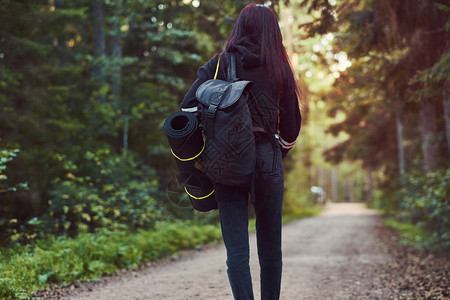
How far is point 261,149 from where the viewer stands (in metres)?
2.64

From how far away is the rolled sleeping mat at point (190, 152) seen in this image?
2533 mm

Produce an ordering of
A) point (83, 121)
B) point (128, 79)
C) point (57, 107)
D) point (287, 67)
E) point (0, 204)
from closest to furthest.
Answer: point (287, 67)
point (0, 204)
point (57, 107)
point (83, 121)
point (128, 79)

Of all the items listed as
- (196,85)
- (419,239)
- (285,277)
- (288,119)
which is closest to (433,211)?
(419,239)

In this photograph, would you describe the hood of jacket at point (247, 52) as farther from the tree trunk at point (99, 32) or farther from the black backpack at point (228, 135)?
the tree trunk at point (99, 32)

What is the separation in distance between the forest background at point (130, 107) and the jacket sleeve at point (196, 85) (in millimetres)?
647

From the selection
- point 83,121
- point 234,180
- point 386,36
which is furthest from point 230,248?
point 83,121

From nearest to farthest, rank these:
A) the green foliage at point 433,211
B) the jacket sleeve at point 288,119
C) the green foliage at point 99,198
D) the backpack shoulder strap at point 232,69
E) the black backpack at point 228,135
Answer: the black backpack at point 228,135
the backpack shoulder strap at point 232,69
the jacket sleeve at point 288,119
the green foliage at point 433,211
the green foliage at point 99,198

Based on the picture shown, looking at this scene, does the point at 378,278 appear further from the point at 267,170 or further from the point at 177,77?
the point at 177,77

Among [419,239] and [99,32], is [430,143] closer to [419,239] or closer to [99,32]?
[419,239]

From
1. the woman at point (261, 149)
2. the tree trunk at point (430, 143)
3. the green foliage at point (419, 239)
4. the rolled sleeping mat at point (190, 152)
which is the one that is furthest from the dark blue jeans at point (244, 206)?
the tree trunk at point (430, 143)

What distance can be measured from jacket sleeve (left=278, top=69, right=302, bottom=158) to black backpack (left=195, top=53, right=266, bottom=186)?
0.39m

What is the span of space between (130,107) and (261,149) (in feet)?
34.7

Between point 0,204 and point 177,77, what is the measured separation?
28.6ft

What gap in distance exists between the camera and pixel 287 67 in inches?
112
